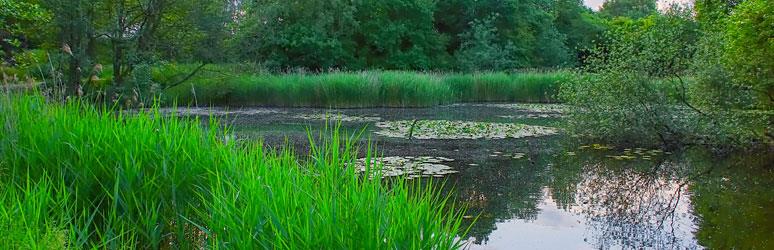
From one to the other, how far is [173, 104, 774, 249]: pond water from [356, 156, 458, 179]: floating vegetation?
0.01 metres

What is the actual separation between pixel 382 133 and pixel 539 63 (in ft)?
75.4

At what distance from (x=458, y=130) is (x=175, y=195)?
25.9 ft

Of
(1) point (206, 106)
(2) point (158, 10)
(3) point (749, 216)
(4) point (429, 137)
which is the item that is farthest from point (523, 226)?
(1) point (206, 106)

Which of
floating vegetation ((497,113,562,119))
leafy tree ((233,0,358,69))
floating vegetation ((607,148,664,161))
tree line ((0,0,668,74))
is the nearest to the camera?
floating vegetation ((607,148,664,161))

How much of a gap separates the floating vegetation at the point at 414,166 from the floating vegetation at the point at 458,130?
7.16ft

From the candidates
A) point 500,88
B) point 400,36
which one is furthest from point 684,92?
point 400,36

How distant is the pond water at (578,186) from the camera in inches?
189

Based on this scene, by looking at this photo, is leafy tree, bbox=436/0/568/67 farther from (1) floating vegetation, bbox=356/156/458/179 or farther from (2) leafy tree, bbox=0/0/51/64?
(1) floating vegetation, bbox=356/156/458/179

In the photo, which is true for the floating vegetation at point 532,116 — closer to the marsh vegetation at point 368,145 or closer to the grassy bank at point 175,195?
the marsh vegetation at point 368,145

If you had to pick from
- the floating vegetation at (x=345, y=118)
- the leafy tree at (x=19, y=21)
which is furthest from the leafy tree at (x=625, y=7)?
the leafy tree at (x=19, y=21)

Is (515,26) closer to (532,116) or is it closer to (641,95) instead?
(532,116)

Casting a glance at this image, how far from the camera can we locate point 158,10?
15.0m

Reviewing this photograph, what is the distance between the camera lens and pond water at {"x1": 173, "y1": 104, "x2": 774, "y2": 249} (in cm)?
481

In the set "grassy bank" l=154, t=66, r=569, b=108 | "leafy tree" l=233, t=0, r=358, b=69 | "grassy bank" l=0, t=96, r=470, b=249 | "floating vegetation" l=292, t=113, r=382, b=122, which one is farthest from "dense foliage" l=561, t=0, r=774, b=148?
"leafy tree" l=233, t=0, r=358, b=69
